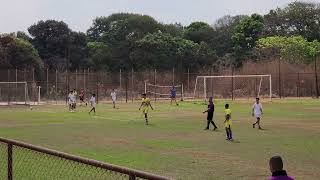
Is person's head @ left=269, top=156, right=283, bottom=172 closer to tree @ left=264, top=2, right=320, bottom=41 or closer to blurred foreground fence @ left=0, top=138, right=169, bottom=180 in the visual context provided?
blurred foreground fence @ left=0, top=138, right=169, bottom=180

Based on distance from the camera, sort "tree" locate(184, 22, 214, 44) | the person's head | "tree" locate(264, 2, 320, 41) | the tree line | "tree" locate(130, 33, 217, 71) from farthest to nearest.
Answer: "tree" locate(184, 22, 214, 44)
"tree" locate(264, 2, 320, 41)
"tree" locate(130, 33, 217, 71)
the tree line
the person's head

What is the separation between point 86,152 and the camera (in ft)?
62.5

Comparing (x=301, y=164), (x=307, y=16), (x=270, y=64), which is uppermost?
(x=307, y=16)

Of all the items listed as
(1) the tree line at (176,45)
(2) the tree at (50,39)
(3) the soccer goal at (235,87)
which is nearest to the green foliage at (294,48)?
(1) the tree line at (176,45)

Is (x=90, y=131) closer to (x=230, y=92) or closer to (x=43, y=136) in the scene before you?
(x=43, y=136)

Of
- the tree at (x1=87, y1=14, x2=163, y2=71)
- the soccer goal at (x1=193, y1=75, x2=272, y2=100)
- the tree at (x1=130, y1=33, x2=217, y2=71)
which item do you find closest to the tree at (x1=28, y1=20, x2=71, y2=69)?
the tree at (x1=87, y1=14, x2=163, y2=71)

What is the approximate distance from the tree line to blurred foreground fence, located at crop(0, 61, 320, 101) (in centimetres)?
610

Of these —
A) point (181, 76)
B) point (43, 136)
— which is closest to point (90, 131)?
point (43, 136)

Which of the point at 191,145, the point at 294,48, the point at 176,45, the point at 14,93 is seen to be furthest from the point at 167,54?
the point at 191,145

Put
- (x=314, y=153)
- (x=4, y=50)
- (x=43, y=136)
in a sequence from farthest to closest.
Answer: (x=4, y=50) < (x=43, y=136) < (x=314, y=153)

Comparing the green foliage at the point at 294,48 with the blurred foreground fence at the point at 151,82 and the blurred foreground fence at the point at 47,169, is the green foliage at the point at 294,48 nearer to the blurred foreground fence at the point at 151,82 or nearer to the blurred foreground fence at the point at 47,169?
the blurred foreground fence at the point at 151,82

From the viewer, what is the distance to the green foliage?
271 ft

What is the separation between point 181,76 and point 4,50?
22981 millimetres

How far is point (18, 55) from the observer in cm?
7831
